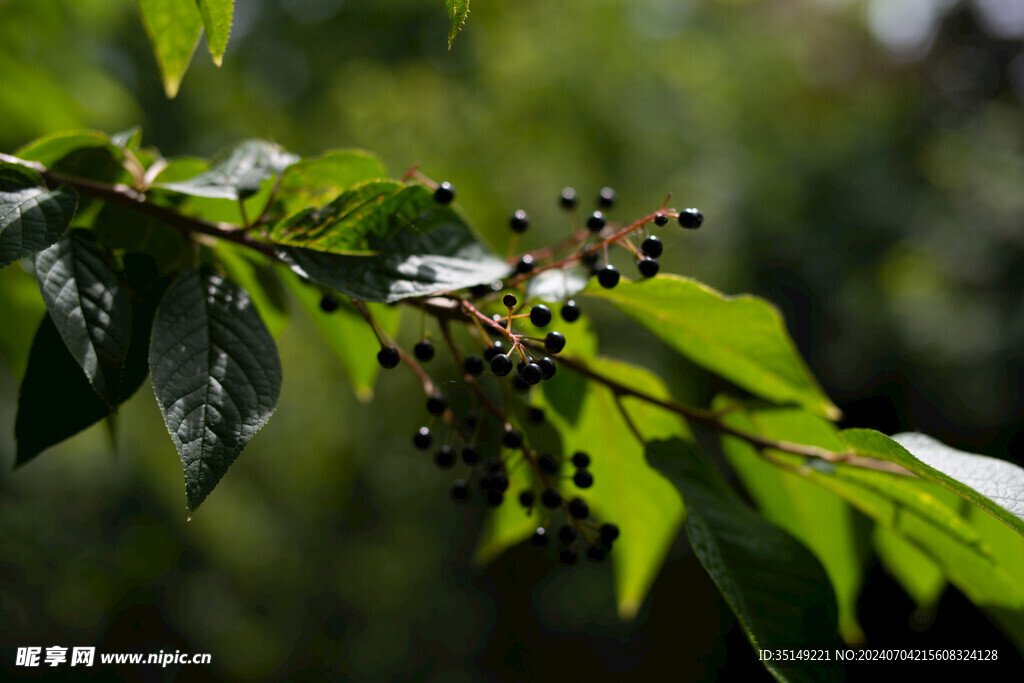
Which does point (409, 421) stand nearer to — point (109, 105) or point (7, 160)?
point (109, 105)

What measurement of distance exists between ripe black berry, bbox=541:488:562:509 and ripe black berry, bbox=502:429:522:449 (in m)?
0.07

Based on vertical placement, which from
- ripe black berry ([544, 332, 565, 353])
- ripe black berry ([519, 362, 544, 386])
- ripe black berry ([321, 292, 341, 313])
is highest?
ripe black berry ([321, 292, 341, 313])

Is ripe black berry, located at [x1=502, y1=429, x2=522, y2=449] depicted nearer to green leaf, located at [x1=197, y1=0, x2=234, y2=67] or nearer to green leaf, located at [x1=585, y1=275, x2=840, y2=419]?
green leaf, located at [x1=585, y1=275, x2=840, y2=419]

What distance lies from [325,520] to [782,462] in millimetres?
5388

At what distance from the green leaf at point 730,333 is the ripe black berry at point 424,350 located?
21 centimetres

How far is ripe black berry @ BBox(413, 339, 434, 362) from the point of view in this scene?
0.80 metres

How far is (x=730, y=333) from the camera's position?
0.87 meters

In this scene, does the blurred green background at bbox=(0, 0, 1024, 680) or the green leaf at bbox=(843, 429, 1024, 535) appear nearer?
the green leaf at bbox=(843, 429, 1024, 535)

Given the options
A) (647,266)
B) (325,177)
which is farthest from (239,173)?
(647,266)

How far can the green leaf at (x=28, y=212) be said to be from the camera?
1.71 feet

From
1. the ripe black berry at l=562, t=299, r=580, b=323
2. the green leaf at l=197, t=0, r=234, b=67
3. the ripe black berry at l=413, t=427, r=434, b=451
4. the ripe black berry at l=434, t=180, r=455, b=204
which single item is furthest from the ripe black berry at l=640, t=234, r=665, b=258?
the green leaf at l=197, t=0, r=234, b=67

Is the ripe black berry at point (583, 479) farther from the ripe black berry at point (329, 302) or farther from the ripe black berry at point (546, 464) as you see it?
the ripe black berry at point (329, 302)

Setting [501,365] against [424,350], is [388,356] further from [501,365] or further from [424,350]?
[501,365]

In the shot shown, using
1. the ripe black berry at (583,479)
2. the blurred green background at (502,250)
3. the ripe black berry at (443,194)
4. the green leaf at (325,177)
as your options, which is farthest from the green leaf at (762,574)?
the blurred green background at (502,250)
